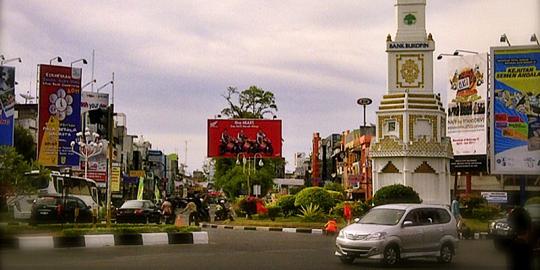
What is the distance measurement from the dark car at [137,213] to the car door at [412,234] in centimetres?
1997

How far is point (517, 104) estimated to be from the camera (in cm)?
3928

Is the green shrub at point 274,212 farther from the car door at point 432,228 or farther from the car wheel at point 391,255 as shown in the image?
the car wheel at point 391,255

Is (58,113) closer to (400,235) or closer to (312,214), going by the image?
(312,214)

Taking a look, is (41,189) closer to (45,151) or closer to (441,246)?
(45,151)

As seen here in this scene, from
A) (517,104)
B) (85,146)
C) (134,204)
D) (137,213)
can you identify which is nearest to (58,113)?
(85,146)

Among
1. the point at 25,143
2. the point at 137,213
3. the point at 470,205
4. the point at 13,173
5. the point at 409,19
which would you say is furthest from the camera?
the point at 25,143

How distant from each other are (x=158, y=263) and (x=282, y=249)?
572cm

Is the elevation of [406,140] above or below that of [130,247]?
above

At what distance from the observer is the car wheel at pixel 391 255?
612 inches

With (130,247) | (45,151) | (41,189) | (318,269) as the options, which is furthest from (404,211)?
(45,151)

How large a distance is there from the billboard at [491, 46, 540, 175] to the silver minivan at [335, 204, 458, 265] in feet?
77.9

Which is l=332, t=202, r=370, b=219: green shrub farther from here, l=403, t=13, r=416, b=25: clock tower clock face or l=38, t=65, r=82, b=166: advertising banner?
l=38, t=65, r=82, b=166: advertising banner

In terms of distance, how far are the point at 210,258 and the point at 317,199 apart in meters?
20.7

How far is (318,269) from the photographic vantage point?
1493 cm
